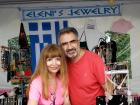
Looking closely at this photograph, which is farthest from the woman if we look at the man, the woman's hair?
the man

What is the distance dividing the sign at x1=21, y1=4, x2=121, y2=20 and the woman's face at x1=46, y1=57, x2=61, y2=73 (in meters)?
1.54

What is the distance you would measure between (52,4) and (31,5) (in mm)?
240

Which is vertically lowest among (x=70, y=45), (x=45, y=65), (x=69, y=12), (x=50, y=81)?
(x=50, y=81)

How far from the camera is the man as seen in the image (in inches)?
125

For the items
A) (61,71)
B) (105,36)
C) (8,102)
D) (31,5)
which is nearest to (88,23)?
(105,36)

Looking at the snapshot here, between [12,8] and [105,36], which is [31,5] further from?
[105,36]

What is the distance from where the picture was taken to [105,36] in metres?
4.32

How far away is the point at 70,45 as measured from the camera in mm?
3154

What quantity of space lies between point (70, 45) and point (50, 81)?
33 centimetres

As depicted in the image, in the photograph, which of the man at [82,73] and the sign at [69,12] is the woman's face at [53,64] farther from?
the sign at [69,12]

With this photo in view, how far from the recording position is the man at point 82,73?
10.4ft

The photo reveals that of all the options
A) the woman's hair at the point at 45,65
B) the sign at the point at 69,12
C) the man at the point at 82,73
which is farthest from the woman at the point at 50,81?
the sign at the point at 69,12

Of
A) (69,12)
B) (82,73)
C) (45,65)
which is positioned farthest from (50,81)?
(69,12)

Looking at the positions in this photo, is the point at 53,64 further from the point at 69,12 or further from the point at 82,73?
the point at 69,12
